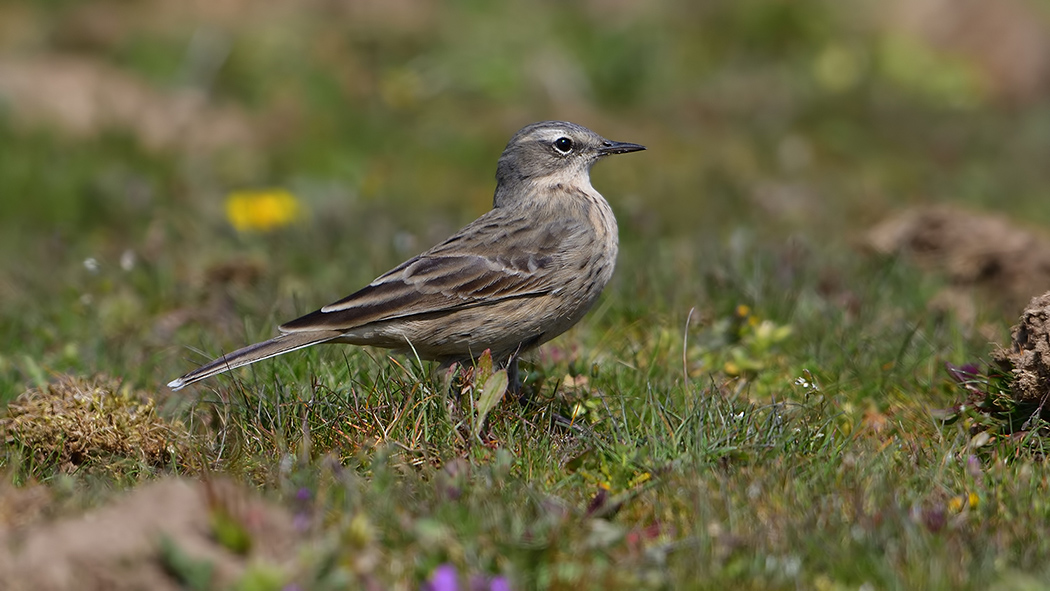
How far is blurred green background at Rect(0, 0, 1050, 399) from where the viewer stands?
9.77m

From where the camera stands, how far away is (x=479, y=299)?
648cm

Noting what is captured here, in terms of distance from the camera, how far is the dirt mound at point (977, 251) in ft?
29.3

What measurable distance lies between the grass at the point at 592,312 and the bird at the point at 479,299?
0.24 meters

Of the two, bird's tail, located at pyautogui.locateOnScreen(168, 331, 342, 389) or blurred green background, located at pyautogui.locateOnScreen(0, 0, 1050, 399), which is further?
blurred green background, located at pyautogui.locateOnScreen(0, 0, 1050, 399)

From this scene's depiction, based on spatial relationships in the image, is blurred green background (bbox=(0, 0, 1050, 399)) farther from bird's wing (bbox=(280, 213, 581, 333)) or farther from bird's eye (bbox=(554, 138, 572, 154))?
bird's wing (bbox=(280, 213, 581, 333))

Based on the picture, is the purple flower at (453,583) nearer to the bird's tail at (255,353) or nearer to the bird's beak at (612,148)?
the bird's tail at (255,353)

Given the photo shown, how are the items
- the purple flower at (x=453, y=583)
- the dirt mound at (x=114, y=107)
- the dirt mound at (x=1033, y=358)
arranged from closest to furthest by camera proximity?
the purple flower at (x=453, y=583)
the dirt mound at (x=1033, y=358)
the dirt mound at (x=114, y=107)

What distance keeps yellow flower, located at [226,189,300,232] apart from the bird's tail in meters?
4.49

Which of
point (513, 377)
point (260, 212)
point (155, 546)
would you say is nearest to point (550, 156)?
point (513, 377)

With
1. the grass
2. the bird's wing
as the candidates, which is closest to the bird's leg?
the grass

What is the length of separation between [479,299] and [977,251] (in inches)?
182

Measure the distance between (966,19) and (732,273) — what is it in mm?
10153

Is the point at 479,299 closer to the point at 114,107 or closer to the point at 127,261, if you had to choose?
the point at 127,261

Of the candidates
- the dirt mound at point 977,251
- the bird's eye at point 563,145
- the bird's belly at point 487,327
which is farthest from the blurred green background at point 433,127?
the bird's belly at point 487,327
